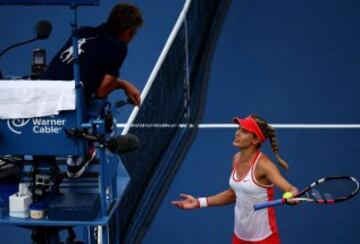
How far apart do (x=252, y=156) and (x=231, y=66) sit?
3818 mm

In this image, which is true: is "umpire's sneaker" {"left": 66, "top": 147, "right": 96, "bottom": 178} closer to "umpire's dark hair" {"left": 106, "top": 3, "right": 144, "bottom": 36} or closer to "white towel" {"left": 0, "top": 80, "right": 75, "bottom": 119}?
"white towel" {"left": 0, "top": 80, "right": 75, "bottom": 119}

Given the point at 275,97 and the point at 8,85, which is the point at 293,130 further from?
the point at 8,85

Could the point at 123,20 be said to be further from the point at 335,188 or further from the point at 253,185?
the point at 335,188

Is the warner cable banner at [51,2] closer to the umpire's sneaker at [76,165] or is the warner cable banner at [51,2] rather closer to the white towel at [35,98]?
the white towel at [35,98]

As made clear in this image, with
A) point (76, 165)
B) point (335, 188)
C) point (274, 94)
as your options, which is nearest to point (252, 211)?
point (335, 188)

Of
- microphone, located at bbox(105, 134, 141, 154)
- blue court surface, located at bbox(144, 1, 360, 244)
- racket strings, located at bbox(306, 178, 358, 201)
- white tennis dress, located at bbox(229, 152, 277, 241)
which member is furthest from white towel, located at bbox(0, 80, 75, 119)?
blue court surface, located at bbox(144, 1, 360, 244)

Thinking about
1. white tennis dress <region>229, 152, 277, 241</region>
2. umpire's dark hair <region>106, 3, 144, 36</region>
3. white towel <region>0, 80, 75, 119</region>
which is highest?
umpire's dark hair <region>106, 3, 144, 36</region>

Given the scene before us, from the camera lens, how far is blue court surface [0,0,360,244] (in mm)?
7191

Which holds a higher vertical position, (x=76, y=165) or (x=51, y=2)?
(x=51, y=2)

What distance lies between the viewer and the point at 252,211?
5324mm

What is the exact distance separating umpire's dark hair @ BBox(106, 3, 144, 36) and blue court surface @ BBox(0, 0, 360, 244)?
2.81m

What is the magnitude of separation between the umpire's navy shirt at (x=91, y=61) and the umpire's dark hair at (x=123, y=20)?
3.6 inches

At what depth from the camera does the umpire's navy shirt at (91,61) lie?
4.44 metres

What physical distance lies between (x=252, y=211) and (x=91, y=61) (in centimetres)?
170
